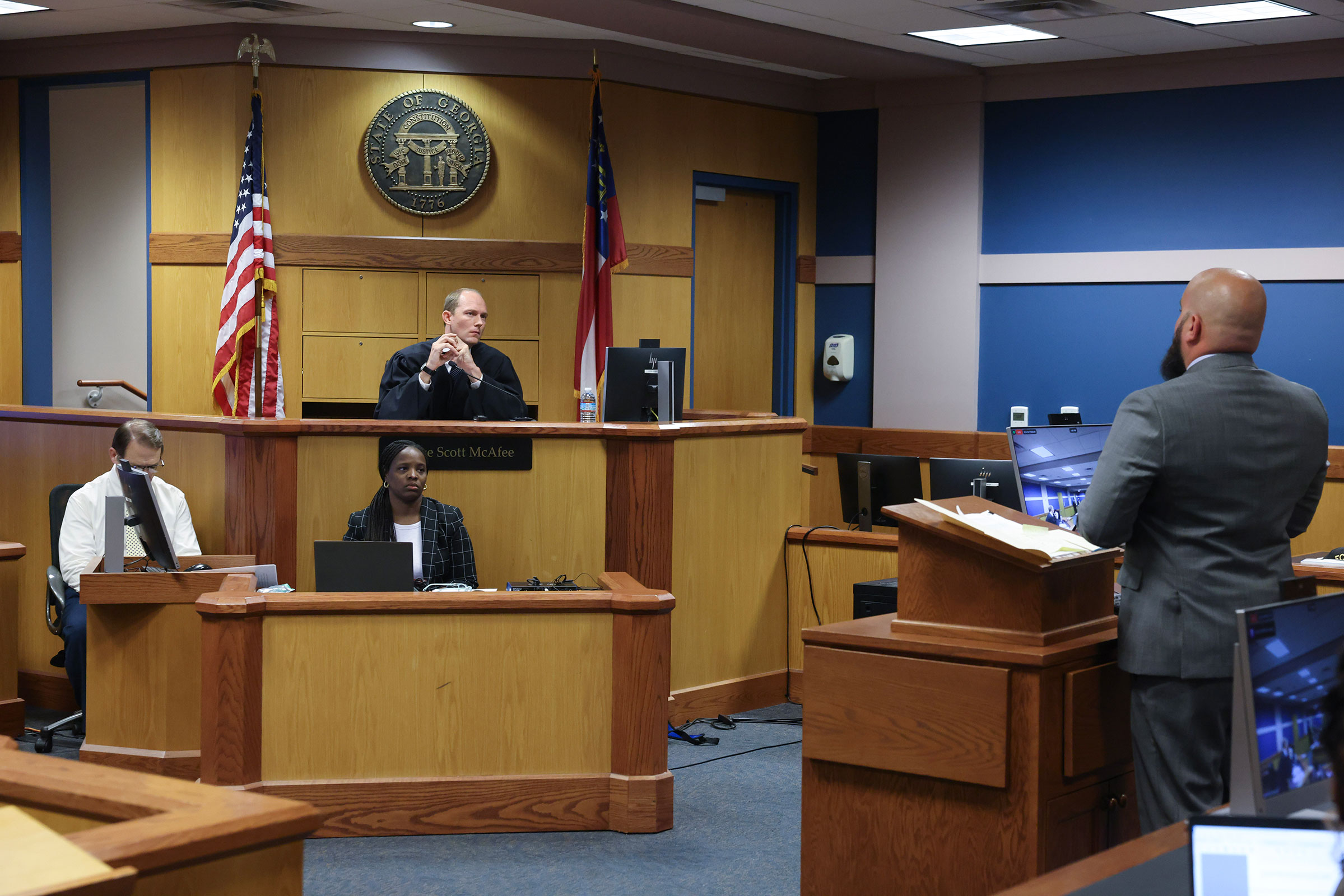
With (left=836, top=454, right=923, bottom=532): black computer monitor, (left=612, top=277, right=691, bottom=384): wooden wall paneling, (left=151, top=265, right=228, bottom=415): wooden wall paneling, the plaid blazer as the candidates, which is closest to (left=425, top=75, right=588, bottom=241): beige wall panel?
(left=612, top=277, right=691, bottom=384): wooden wall paneling

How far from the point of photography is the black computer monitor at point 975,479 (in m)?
5.33

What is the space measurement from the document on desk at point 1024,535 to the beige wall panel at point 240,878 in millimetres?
1574

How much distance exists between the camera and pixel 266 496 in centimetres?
488

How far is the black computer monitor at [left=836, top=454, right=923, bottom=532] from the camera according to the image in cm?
576

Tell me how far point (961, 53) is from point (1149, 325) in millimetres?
1797

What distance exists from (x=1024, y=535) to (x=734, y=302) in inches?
213

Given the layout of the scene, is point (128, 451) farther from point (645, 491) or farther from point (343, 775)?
point (645, 491)

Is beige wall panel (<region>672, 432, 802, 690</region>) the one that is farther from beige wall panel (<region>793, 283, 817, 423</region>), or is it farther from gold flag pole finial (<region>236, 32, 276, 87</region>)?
gold flag pole finial (<region>236, 32, 276, 87</region>)

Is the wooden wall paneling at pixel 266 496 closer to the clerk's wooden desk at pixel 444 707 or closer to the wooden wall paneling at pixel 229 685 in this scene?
the clerk's wooden desk at pixel 444 707

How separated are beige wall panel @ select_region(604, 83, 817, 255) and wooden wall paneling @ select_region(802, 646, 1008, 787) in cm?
475

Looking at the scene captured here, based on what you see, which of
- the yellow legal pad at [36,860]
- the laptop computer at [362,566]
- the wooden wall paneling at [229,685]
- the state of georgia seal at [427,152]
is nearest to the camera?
the yellow legal pad at [36,860]

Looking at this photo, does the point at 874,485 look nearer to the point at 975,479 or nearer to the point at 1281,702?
the point at 975,479

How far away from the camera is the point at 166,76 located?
7.06 m

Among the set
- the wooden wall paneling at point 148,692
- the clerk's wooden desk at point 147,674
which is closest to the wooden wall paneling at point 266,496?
the clerk's wooden desk at point 147,674
